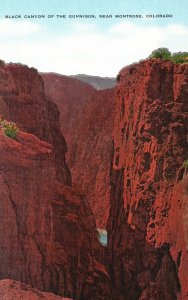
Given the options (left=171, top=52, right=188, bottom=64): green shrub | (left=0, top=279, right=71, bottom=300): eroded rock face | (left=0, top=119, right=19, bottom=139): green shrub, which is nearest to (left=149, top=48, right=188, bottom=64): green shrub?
(left=171, top=52, right=188, bottom=64): green shrub

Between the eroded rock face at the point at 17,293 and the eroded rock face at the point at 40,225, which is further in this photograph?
the eroded rock face at the point at 40,225

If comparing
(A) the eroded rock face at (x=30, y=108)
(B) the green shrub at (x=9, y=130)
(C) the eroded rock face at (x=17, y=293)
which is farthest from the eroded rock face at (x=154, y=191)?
(C) the eroded rock face at (x=17, y=293)

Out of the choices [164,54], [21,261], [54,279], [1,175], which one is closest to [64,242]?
[54,279]

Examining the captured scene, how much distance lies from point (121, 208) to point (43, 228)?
4.54 meters

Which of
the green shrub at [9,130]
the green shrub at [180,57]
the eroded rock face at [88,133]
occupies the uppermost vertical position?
the green shrub at [180,57]

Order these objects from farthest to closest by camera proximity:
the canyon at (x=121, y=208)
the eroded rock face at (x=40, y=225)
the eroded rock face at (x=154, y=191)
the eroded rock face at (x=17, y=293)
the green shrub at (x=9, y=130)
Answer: the eroded rock face at (x=154, y=191)
the green shrub at (x=9, y=130)
the canyon at (x=121, y=208)
the eroded rock face at (x=40, y=225)
the eroded rock face at (x=17, y=293)

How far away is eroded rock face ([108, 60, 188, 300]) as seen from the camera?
15.6 m

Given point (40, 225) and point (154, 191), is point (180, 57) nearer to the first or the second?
point (154, 191)

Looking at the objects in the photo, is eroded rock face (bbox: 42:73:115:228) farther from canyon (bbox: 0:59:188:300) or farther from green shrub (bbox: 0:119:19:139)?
green shrub (bbox: 0:119:19:139)

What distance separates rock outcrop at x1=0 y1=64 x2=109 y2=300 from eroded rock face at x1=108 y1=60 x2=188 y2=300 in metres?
1.27

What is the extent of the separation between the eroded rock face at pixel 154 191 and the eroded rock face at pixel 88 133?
17.1m

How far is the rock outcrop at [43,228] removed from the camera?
44.7 feet

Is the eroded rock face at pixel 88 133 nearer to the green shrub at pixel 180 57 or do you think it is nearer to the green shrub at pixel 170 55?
the green shrub at pixel 170 55

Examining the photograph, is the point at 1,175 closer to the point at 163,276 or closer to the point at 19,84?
the point at 163,276
